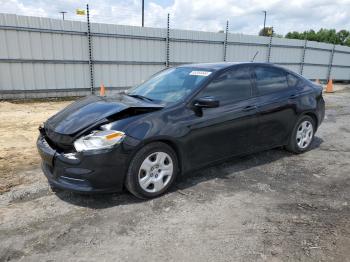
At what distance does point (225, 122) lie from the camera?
424cm

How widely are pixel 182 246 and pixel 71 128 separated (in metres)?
1.74

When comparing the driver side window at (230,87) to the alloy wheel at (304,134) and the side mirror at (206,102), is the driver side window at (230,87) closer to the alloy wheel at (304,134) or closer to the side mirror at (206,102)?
the side mirror at (206,102)

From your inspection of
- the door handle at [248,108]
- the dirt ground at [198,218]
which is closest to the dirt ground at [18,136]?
the dirt ground at [198,218]

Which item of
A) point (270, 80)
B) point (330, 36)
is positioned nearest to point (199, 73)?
point (270, 80)

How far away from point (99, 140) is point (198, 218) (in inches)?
52.1

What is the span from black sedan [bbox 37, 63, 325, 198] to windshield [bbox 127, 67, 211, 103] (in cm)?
2

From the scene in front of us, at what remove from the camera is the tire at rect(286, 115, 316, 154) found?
539cm

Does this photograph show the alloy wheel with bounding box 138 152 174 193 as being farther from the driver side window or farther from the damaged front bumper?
the driver side window

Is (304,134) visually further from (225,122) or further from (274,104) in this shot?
(225,122)

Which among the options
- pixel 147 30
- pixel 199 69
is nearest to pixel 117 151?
pixel 199 69

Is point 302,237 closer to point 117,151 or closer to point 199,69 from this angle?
point 117,151

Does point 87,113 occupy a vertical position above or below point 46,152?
above

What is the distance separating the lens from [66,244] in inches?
114

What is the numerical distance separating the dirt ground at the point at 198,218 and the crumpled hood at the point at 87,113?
33.3 inches
